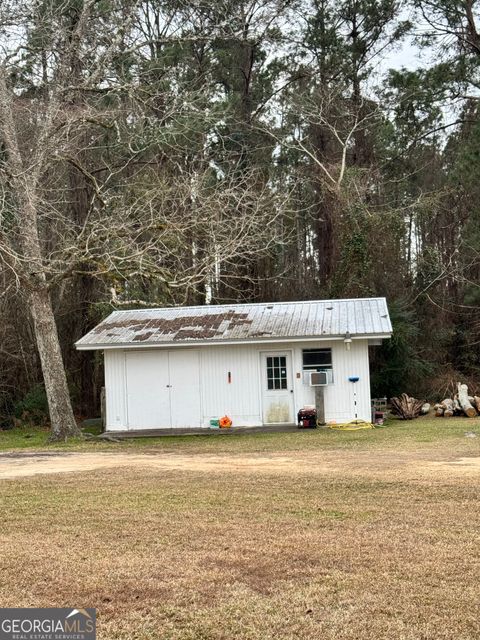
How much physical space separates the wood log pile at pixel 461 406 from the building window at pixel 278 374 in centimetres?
477

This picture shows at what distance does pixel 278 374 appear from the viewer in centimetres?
1778

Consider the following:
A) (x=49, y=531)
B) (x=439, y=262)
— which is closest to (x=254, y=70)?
(x=439, y=262)

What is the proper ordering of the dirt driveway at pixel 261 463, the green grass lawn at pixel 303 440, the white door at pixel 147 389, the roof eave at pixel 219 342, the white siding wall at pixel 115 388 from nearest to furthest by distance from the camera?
1. the dirt driveway at pixel 261 463
2. the green grass lawn at pixel 303 440
3. the roof eave at pixel 219 342
4. the white door at pixel 147 389
5. the white siding wall at pixel 115 388

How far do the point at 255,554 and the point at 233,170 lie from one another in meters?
21.1

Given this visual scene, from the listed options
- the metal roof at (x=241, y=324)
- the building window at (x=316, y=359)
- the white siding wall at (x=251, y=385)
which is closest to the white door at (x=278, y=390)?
the white siding wall at (x=251, y=385)

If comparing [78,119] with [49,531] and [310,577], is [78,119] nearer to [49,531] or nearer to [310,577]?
[49,531]

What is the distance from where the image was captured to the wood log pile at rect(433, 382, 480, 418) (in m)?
18.9

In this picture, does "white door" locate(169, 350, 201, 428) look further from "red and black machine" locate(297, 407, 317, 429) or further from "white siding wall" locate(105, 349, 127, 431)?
"red and black machine" locate(297, 407, 317, 429)

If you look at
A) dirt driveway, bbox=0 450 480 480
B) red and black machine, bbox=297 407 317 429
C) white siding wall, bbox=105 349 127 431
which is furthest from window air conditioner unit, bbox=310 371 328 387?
dirt driveway, bbox=0 450 480 480

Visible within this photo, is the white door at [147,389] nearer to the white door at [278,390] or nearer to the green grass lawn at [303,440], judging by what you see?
the green grass lawn at [303,440]

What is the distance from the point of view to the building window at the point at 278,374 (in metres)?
17.8

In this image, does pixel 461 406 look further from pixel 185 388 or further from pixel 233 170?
pixel 233 170

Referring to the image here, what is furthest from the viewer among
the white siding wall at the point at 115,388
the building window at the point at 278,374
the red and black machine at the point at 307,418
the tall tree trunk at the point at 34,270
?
the white siding wall at the point at 115,388

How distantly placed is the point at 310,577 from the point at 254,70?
26.7m
